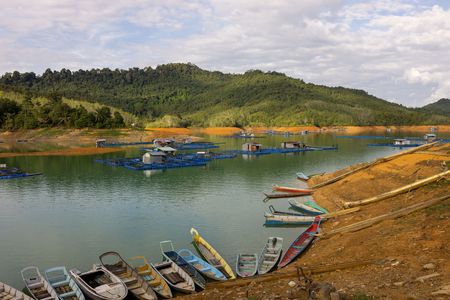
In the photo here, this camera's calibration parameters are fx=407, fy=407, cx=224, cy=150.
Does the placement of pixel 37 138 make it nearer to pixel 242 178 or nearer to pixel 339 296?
pixel 242 178

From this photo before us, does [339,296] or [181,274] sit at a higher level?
[339,296]

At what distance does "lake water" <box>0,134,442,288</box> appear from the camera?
2755 cm

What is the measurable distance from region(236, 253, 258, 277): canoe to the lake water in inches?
81.9

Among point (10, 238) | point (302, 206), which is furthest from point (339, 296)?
point (10, 238)

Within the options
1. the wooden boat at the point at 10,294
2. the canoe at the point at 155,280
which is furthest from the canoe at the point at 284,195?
the wooden boat at the point at 10,294

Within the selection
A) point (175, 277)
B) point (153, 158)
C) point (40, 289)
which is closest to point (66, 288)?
point (40, 289)

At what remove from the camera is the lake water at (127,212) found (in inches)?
1085

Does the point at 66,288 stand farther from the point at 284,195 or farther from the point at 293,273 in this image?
the point at 284,195

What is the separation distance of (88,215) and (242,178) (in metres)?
25.3

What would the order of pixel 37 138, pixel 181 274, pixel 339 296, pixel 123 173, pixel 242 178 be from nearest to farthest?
1. pixel 339 296
2. pixel 181 274
3. pixel 242 178
4. pixel 123 173
5. pixel 37 138

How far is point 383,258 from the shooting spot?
2027 centimetres

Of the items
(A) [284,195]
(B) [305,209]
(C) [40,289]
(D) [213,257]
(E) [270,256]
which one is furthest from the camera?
(A) [284,195]

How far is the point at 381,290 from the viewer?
15500 millimetres

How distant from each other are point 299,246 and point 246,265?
4.90m
